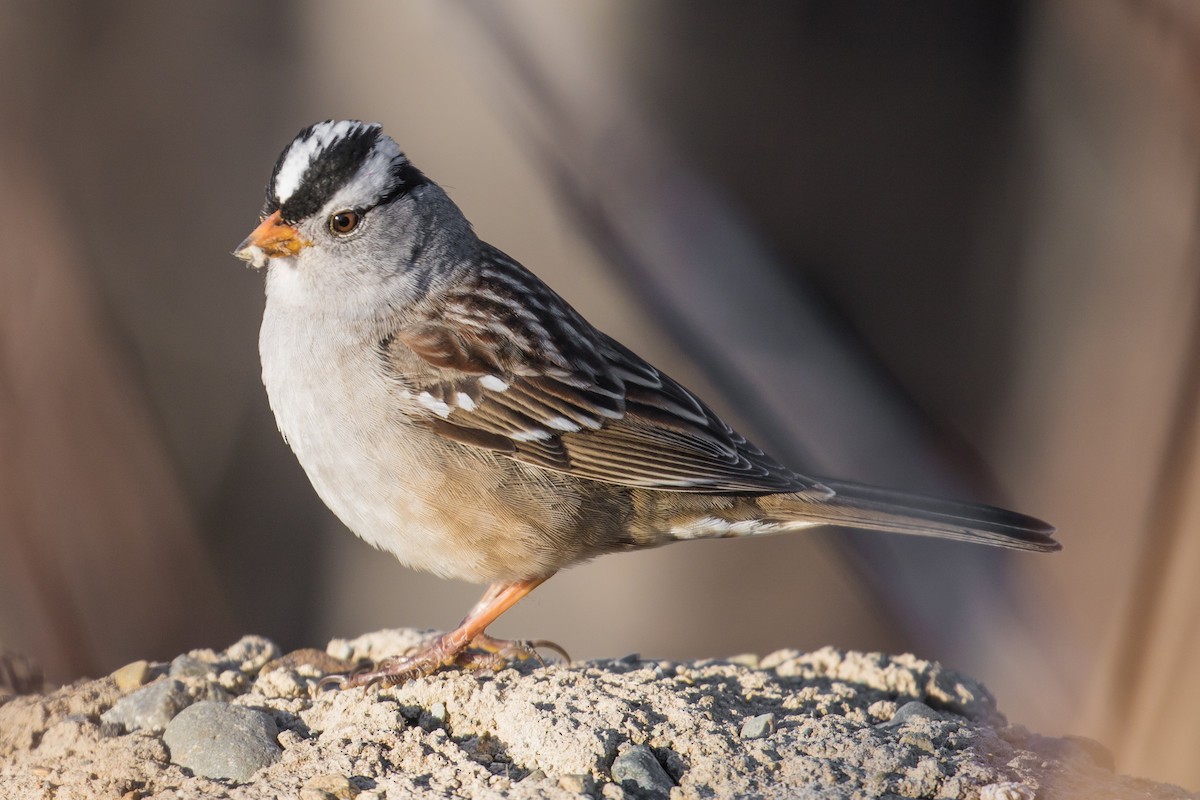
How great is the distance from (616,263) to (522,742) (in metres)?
2.76

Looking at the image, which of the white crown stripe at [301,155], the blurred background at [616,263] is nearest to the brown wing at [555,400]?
the white crown stripe at [301,155]

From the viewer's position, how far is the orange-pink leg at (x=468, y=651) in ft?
9.77

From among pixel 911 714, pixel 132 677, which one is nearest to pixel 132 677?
pixel 132 677

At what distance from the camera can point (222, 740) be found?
2.45m

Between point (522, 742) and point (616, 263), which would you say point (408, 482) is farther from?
point (616, 263)

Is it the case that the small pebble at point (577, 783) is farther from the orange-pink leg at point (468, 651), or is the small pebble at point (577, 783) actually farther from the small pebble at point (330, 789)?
the orange-pink leg at point (468, 651)

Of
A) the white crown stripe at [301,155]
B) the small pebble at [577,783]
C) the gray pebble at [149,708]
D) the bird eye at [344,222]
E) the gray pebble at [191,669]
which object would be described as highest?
the white crown stripe at [301,155]

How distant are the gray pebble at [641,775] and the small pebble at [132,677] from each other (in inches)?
50.5

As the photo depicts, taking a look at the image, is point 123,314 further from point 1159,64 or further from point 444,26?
point 1159,64

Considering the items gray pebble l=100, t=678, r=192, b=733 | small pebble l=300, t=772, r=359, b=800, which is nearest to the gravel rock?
gray pebble l=100, t=678, r=192, b=733

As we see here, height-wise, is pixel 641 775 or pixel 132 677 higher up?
pixel 641 775

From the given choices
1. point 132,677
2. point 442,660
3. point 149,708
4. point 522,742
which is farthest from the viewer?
point 442,660

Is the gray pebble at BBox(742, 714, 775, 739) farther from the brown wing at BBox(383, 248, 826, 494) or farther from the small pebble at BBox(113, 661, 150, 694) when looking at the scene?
the small pebble at BBox(113, 661, 150, 694)

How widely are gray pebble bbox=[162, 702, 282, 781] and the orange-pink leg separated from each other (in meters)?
0.39
